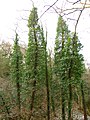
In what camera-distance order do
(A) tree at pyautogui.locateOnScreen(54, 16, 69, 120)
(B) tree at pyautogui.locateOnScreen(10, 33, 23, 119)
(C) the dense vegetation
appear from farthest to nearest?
(B) tree at pyautogui.locateOnScreen(10, 33, 23, 119), (A) tree at pyautogui.locateOnScreen(54, 16, 69, 120), (C) the dense vegetation

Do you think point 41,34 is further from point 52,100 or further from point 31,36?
point 52,100

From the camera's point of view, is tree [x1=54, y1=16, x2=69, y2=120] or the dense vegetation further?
tree [x1=54, y1=16, x2=69, y2=120]

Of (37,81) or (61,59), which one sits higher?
(61,59)

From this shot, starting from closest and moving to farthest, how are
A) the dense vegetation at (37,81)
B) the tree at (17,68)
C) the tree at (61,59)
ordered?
1. the dense vegetation at (37,81)
2. the tree at (61,59)
3. the tree at (17,68)

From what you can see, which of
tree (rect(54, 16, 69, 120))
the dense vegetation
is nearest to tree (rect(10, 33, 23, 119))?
the dense vegetation

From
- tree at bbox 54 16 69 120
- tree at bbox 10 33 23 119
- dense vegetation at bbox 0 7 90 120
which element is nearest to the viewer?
dense vegetation at bbox 0 7 90 120

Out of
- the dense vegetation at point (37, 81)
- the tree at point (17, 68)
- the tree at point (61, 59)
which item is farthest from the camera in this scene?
the tree at point (17, 68)

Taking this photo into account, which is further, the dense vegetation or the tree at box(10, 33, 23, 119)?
the tree at box(10, 33, 23, 119)

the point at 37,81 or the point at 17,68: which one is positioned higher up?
the point at 17,68

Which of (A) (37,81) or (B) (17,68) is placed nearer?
(A) (37,81)

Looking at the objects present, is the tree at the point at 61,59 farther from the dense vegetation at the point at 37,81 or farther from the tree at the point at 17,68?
the tree at the point at 17,68

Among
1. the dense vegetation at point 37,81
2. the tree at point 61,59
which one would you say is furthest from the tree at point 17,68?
the tree at point 61,59

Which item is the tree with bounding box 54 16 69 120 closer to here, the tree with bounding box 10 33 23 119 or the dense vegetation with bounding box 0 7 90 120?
the dense vegetation with bounding box 0 7 90 120

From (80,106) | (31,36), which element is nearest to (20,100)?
(31,36)
